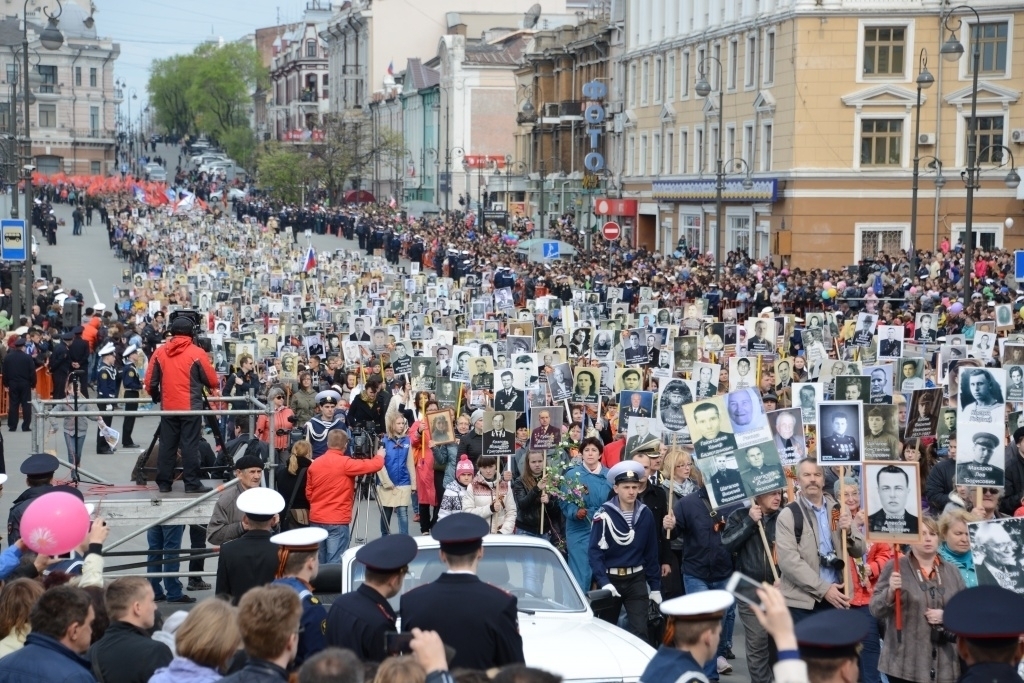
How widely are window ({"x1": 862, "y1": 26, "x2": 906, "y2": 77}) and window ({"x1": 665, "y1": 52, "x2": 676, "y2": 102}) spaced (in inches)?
506

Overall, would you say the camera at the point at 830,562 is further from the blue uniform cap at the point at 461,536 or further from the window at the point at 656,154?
the window at the point at 656,154

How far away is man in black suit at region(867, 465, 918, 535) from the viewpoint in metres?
9.45

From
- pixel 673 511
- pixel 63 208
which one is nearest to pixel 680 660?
pixel 673 511

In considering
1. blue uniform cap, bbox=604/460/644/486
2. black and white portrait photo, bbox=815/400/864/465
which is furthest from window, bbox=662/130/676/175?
blue uniform cap, bbox=604/460/644/486

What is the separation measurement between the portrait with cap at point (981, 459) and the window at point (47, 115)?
140 meters

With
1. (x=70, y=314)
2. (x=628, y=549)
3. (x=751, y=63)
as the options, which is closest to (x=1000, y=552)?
(x=628, y=549)

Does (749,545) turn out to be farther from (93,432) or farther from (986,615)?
(93,432)

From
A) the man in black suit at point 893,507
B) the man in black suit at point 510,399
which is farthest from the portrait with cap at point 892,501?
the man in black suit at point 510,399

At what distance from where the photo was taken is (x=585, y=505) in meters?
12.6

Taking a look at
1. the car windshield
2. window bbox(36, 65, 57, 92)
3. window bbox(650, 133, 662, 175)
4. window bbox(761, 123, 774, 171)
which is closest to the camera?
the car windshield

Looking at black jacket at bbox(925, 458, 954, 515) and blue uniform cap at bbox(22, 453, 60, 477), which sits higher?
Answer: blue uniform cap at bbox(22, 453, 60, 477)

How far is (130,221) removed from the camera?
212ft

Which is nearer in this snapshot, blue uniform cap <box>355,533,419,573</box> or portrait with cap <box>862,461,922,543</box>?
blue uniform cap <box>355,533,419,573</box>

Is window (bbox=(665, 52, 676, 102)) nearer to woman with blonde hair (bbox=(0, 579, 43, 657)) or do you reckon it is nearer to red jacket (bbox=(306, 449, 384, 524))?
red jacket (bbox=(306, 449, 384, 524))
